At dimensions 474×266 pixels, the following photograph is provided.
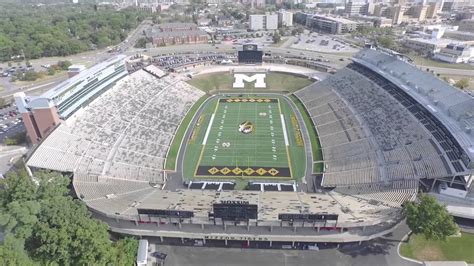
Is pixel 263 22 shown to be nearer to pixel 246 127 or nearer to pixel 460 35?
pixel 460 35

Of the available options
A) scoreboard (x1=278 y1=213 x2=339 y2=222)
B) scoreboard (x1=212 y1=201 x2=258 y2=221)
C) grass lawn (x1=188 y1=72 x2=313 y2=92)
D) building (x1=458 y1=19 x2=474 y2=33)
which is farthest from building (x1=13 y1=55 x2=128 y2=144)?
building (x1=458 y1=19 x2=474 y2=33)

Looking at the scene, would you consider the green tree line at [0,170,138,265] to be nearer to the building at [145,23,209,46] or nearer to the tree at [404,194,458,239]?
the tree at [404,194,458,239]

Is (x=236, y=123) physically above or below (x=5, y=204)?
below

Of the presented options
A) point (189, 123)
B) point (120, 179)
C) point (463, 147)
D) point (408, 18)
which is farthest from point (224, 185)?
point (408, 18)

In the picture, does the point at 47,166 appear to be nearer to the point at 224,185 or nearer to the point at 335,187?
the point at 224,185

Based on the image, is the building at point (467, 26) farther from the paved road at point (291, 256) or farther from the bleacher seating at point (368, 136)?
the paved road at point (291, 256)

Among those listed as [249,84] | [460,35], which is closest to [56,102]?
[249,84]

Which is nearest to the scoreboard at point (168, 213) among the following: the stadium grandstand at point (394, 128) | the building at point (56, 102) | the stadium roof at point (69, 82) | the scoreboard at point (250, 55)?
the stadium grandstand at point (394, 128)
